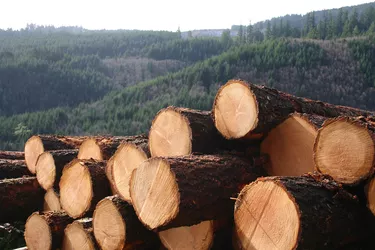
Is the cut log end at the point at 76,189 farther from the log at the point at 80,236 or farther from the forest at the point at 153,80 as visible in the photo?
the forest at the point at 153,80

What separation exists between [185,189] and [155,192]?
21 cm

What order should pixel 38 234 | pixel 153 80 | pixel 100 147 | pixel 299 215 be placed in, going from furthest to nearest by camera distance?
pixel 153 80 → pixel 100 147 → pixel 38 234 → pixel 299 215

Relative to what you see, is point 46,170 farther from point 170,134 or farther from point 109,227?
point 170,134

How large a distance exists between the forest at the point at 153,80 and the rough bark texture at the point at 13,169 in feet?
71.8

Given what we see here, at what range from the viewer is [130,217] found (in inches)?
114

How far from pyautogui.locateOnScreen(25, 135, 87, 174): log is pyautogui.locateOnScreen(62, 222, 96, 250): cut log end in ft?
4.71

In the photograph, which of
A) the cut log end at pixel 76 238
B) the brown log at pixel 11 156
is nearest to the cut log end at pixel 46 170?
the cut log end at pixel 76 238

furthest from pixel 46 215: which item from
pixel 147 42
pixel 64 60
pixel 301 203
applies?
pixel 147 42

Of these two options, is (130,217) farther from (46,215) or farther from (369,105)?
(369,105)

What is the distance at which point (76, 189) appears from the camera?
3.62m

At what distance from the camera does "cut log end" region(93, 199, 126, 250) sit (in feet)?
9.48

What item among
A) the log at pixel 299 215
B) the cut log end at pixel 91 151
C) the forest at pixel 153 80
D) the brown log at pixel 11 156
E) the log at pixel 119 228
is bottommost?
the forest at pixel 153 80

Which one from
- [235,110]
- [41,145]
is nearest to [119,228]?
[235,110]

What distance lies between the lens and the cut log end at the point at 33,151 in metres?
4.66
